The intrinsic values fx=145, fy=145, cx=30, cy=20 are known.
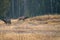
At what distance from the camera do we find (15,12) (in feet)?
14.5

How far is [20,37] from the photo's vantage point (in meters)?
1.45

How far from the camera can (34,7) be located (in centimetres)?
403

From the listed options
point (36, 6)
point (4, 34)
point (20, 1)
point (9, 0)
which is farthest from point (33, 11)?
point (4, 34)

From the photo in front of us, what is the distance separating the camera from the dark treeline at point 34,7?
402cm

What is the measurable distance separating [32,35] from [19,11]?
9.13 ft

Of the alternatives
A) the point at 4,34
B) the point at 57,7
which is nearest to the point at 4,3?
the point at 57,7

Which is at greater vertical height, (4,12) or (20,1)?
(20,1)

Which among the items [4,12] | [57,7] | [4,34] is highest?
[4,34]

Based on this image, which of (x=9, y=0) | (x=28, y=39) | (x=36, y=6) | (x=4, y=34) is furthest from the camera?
(x=9, y=0)

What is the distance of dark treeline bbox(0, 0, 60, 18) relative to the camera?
4.02 metres

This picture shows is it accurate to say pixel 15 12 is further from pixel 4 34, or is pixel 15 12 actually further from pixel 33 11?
pixel 4 34

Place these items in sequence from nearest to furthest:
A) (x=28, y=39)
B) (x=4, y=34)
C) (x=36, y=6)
Result: 1. (x=28, y=39)
2. (x=4, y=34)
3. (x=36, y=6)

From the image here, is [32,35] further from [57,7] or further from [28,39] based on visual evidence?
[57,7]

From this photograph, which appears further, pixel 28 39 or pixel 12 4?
pixel 12 4
